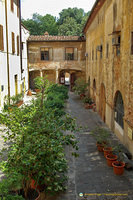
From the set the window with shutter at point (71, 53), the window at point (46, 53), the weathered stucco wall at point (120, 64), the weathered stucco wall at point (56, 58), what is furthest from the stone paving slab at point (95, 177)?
the window at point (46, 53)

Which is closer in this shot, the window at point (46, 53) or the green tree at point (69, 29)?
the window at point (46, 53)

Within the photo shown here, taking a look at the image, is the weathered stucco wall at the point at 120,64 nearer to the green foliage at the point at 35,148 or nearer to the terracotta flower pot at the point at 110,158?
the terracotta flower pot at the point at 110,158

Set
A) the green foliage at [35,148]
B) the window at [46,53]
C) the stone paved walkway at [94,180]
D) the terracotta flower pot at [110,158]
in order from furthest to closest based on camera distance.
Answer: the window at [46,53], the terracotta flower pot at [110,158], the stone paved walkway at [94,180], the green foliage at [35,148]

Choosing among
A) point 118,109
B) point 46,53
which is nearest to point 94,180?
point 118,109

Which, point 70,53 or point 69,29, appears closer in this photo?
point 70,53

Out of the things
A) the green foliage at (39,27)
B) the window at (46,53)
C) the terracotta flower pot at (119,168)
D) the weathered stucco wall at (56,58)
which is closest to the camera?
the terracotta flower pot at (119,168)

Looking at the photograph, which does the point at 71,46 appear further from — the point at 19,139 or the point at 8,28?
the point at 19,139

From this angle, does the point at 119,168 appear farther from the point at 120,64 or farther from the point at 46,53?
the point at 46,53

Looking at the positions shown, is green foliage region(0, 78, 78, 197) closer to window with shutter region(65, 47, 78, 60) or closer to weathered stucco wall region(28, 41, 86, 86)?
weathered stucco wall region(28, 41, 86, 86)

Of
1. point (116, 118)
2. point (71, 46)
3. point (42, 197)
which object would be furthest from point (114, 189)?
point (71, 46)

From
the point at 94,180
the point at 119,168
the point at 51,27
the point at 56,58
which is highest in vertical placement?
the point at 51,27

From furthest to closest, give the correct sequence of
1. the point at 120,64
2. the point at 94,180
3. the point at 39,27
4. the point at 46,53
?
the point at 39,27, the point at 46,53, the point at 120,64, the point at 94,180

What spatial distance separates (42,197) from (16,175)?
5.02ft

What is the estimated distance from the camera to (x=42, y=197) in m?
6.09
